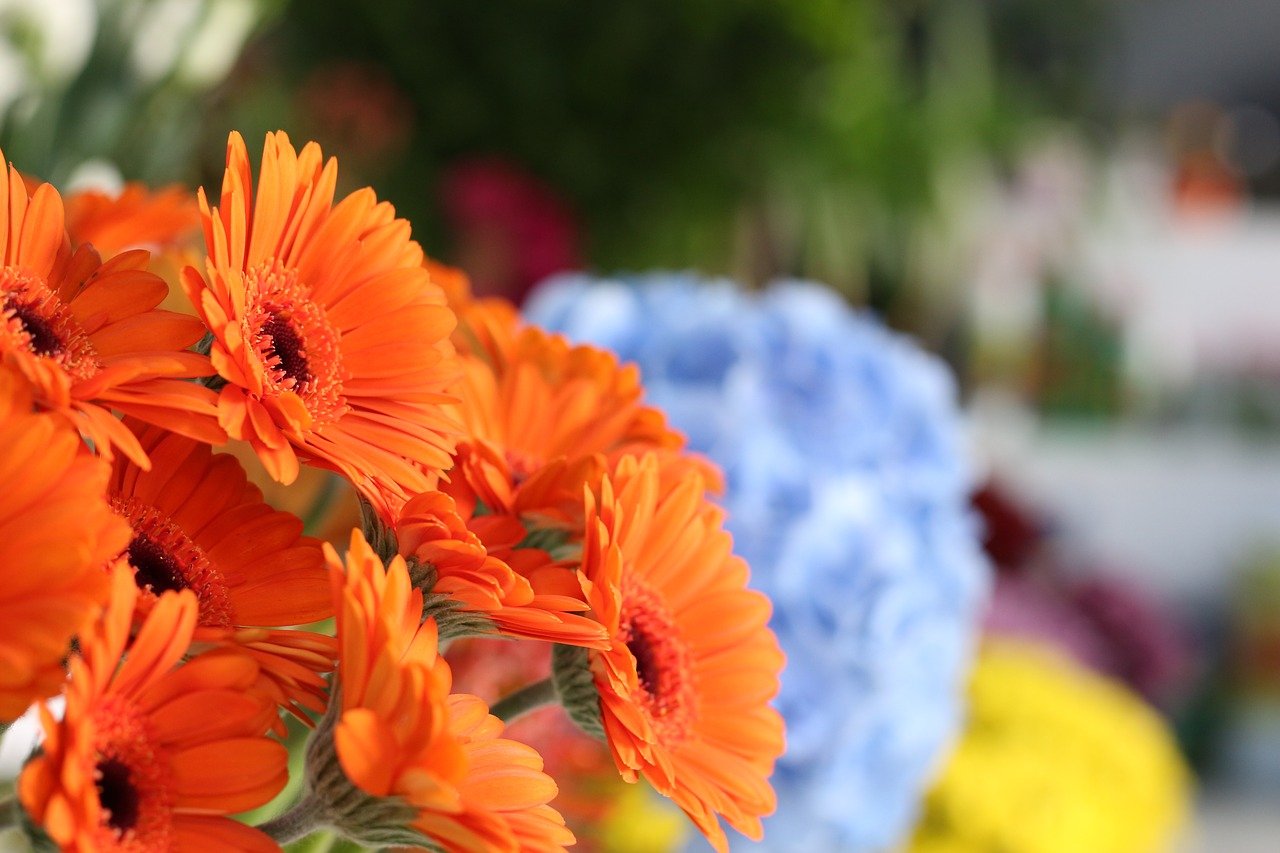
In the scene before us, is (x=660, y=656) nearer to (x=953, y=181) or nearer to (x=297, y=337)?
(x=297, y=337)

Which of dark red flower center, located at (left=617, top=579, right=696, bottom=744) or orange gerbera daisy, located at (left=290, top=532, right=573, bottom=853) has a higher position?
orange gerbera daisy, located at (left=290, top=532, right=573, bottom=853)

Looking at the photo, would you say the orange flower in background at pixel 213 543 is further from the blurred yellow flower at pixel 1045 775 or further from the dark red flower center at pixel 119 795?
the blurred yellow flower at pixel 1045 775

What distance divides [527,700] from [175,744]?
60 mm

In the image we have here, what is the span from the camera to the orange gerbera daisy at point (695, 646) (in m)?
0.14

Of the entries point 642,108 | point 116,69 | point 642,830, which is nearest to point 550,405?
point 116,69

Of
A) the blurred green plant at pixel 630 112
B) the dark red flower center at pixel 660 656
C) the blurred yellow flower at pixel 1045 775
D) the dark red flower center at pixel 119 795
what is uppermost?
the dark red flower center at pixel 119 795

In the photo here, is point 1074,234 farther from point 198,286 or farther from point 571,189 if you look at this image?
point 198,286

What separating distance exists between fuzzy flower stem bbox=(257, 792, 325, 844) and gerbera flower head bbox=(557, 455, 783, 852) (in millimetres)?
33

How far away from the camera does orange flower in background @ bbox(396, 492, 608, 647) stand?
4.7 inches

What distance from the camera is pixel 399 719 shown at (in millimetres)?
107

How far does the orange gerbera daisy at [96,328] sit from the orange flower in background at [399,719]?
2 centimetres

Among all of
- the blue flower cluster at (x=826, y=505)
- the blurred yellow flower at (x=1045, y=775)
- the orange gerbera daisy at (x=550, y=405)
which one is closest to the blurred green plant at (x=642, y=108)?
Answer: the blurred yellow flower at (x=1045, y=775)

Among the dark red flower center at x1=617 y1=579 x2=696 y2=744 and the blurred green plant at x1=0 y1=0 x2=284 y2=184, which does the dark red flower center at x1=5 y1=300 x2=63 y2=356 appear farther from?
the blurred green plant at x1=0 y1=0 x2=284 y2=184

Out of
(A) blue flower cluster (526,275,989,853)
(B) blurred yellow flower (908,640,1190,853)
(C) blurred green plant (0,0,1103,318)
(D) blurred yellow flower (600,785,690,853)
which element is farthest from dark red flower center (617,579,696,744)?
(C) blurred green plant (0,0,1103,318)
